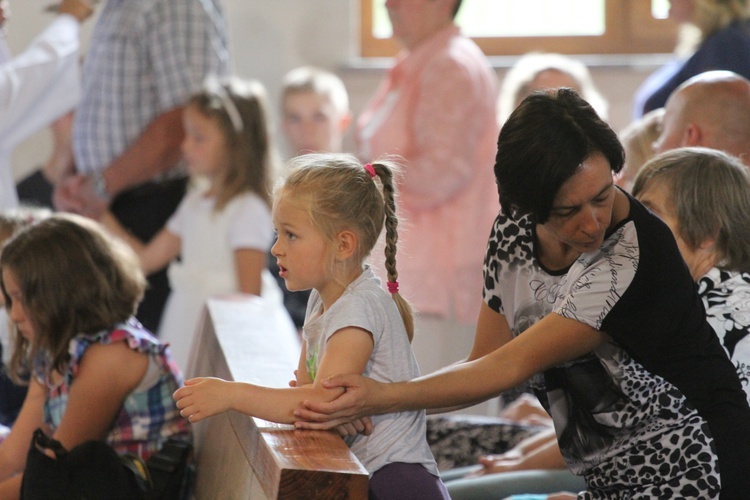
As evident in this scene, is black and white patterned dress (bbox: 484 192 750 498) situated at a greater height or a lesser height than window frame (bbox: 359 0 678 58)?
greater

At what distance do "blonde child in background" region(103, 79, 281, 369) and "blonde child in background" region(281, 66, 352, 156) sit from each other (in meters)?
1.35

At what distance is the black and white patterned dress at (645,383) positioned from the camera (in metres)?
1.51

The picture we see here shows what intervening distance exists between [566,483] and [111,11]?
243 cm

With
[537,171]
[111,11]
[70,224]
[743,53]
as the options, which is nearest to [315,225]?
[537,171]

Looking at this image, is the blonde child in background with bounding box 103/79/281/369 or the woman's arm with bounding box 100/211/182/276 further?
the woman's arm with bounding box 100/211/182/276

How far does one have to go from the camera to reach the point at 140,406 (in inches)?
88.0

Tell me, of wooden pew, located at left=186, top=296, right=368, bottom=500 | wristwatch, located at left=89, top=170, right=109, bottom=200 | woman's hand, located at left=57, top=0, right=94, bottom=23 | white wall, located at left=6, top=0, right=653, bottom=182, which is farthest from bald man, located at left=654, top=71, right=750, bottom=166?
white wall, located at left=6, top=0, right=653, bottom=182

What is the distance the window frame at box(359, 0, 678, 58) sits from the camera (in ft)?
18.4

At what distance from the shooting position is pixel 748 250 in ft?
6.10

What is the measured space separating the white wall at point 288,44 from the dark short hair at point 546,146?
4136 millimetres

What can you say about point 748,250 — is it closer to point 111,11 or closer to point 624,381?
point 624,381

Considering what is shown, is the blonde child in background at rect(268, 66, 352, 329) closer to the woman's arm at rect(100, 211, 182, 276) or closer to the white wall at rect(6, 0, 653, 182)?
the white wall at rect(6, 0, 653, 182)

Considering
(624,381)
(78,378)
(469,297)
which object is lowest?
(469,297)

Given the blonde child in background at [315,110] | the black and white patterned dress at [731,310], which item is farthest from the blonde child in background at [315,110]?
the black and white patterned dress at [731,310]
